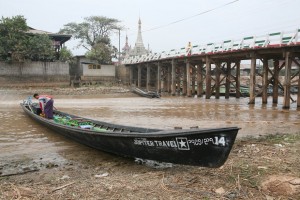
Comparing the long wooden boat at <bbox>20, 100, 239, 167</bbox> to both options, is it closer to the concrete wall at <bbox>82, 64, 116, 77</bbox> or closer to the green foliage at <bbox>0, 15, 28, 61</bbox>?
the green foliage at <bbox>0, 15, 28, 61</bbox>

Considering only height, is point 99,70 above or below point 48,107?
above

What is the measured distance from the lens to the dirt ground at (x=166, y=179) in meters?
4.52

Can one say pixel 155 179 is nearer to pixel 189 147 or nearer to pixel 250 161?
pixel 189 147

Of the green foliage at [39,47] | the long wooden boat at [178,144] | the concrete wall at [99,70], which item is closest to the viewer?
the long wooden boat at [178,144]

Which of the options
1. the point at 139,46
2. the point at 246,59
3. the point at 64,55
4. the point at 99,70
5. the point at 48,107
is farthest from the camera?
the point at 139,46

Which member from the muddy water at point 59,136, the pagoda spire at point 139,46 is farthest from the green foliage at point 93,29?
the muddy water at point 59,136

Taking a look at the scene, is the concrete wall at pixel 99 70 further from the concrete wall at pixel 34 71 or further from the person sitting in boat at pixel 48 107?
the person sitting in boat at pixel 48 107

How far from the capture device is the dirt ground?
4.52 meters

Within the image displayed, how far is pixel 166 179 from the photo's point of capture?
17.0 feet

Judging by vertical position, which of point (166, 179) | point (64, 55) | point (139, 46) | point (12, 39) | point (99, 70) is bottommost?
point (166, 179)

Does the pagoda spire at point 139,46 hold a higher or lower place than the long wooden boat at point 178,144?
higher

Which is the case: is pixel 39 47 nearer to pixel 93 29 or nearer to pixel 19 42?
pixel 19 42

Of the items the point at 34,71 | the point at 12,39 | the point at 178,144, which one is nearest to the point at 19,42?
the point at 12,39

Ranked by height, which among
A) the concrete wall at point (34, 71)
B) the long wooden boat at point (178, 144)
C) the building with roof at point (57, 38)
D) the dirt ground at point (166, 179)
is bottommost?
the dirt ground at point (166, 179)
